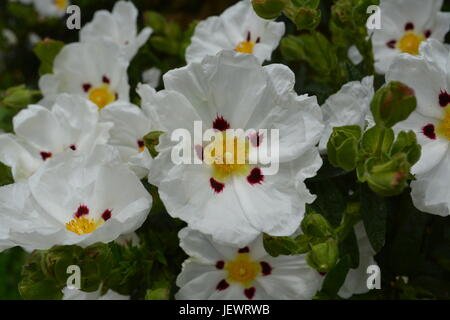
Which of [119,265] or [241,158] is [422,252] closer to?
[241,158]

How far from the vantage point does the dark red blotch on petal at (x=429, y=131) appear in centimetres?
103

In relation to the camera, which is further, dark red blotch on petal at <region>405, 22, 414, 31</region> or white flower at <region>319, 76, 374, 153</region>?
dark red blotch on petal at <region>405, 22, 414, 31</region>

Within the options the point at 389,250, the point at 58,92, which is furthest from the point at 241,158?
the point at 58,92

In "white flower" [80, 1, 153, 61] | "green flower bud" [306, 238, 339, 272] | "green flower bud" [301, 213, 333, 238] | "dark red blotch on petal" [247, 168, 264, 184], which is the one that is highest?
"white flower" [80, 1, 153, 61]

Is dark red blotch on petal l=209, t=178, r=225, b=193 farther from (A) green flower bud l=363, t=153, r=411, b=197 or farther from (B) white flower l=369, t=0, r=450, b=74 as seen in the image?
(B) white flower l=369, t=0, r=450, b=74

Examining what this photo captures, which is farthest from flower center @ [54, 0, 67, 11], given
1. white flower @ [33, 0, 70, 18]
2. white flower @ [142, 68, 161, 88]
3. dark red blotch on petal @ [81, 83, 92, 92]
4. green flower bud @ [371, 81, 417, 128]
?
green flower bud @ [371, 81, 417, 128]

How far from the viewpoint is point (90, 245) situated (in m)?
0.91

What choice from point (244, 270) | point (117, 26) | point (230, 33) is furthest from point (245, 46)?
point (244, 270)

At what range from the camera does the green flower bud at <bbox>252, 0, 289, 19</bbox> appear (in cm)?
103

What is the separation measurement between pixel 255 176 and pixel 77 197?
0.95 feet

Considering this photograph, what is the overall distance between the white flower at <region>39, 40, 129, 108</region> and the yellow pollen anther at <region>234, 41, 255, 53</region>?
0.25m

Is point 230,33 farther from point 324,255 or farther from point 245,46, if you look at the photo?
point 324,255

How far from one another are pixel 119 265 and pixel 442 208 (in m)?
0.54

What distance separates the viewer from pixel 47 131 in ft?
4.01
